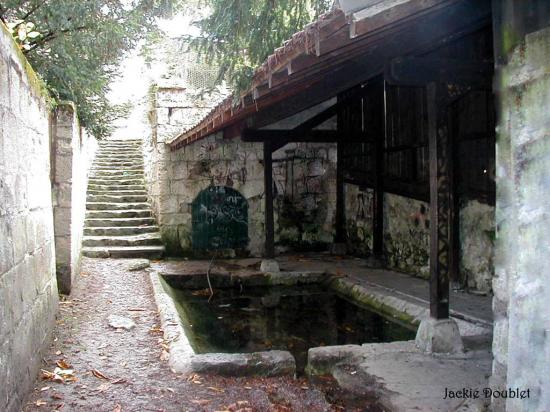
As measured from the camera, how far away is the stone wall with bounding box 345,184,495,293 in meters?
6.22

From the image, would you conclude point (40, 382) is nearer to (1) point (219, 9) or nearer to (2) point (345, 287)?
(1) point (219, 9)

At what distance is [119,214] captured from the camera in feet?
34.4

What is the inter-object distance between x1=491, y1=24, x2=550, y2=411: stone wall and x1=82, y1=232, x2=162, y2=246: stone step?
25.7 ft

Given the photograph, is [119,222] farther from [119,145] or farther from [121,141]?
[121,141]

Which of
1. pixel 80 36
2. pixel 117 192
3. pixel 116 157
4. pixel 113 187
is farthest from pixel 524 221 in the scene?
pixel 116 157

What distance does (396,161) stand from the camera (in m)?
8.18

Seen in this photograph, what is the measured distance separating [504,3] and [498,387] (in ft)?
6.64

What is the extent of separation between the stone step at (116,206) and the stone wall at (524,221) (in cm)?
926

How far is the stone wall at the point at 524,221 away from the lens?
88.7 inches

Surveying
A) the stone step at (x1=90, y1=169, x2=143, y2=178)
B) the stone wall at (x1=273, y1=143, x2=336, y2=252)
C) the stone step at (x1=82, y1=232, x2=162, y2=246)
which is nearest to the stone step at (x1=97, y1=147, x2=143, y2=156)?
the stone step at (x1=90, y1=169, x2=143, y2=178)

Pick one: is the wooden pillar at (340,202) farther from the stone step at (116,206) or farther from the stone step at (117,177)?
the stone step at (117,177)

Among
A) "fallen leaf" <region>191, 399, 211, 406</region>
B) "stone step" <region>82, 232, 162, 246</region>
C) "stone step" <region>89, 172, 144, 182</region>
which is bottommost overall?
"fallen leaf" <region>191, 399, 211, 406</region>

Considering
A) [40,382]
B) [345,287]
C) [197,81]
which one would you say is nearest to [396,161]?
[345,287]

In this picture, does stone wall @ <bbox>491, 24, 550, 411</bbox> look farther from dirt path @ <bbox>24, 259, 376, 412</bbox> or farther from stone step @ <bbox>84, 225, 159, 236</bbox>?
stone step @ <bbox>84, 225, 159, 236</bbox>
